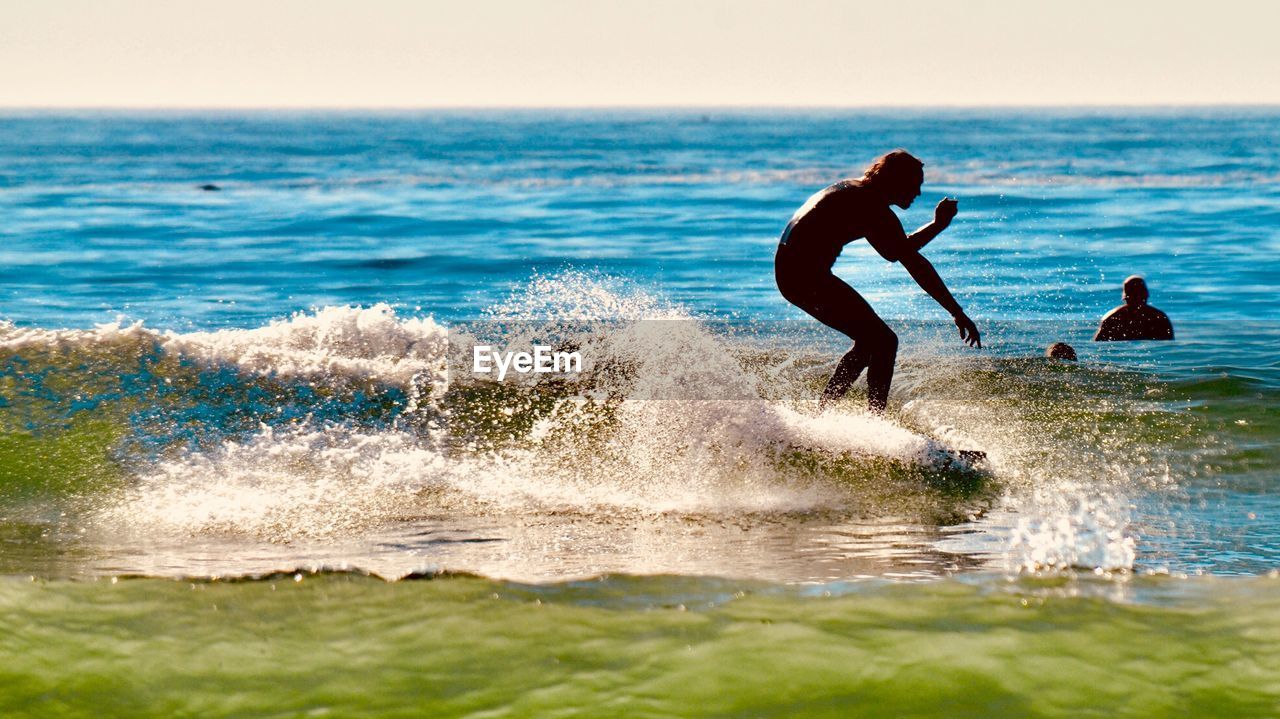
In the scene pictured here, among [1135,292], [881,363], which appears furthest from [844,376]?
[1135,292]

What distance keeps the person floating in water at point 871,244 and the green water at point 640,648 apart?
2.74m

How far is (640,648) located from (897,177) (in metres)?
3.90

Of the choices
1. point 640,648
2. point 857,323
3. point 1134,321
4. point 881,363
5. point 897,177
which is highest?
point 897,177

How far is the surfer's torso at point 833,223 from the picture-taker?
7.54 m

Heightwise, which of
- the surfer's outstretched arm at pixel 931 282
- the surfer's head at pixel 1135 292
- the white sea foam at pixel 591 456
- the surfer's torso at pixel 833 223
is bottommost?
the white sea foam at pixel 591 456

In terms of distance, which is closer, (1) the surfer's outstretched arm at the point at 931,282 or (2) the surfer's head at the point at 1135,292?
(1) the surfer's outstretched arm at the point at 931,282

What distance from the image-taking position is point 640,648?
460 centimetres

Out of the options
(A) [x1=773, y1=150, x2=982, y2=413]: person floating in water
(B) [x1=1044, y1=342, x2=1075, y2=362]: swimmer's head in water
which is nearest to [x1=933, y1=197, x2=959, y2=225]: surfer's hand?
(A) [x1=773, y1=150, x2=982, y2=413]: person floating in water

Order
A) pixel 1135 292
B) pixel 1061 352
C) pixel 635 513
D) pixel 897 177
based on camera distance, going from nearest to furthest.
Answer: pixel 635 513 → pixel 897 177 → pixel 1061 352 → pixel 1135 292

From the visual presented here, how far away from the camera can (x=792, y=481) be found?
7457mm

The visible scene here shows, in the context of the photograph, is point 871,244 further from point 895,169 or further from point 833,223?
point 895,169

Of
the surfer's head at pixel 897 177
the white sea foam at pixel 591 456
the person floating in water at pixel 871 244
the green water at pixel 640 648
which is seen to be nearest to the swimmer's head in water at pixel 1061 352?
the white sea foam at pixel 591 456

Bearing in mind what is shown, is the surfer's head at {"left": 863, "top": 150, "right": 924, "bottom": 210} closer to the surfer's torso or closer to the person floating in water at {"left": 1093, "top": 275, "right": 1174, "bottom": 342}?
the surfer's torso

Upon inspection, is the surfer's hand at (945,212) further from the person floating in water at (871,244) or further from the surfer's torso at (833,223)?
the surfer's torso at (833,223)
